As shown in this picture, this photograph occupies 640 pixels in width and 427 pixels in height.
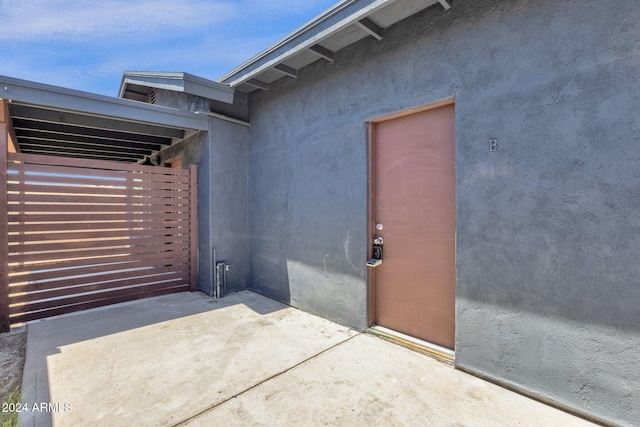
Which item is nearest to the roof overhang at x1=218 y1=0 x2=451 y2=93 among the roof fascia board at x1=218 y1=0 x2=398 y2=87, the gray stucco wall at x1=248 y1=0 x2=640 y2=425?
the roof fascia board at x1=218 y1=0 x2=398 y2=87

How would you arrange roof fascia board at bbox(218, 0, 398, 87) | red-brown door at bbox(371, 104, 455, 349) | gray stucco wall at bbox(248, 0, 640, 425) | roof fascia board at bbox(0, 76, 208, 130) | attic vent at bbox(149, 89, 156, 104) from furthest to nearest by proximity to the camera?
attic vent at bbox(149, 89, 156, 104), roof fascia board at bbox(0, 76, 208, 130), red-brown door at bbox(371, 104, 455, 349), roof fascia board at bbox(218, 0, 398, 87), gray stucco wall at bbox(248, 0, 640, 425)

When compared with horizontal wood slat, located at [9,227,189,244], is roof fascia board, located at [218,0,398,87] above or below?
above

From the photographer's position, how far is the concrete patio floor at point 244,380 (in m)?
1.95

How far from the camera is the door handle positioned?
10.6ft

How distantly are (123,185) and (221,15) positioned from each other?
2997 millimetres

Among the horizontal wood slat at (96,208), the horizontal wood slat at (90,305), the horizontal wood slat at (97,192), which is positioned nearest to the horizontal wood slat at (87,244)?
the horizontal wood slat at (96,208)

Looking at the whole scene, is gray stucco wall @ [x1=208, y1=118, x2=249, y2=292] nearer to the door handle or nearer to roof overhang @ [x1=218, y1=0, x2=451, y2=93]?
roof overhang @ [x1=218, y1=0, x2=451, y2=93]

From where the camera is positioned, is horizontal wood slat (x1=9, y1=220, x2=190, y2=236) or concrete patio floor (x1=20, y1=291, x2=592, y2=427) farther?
horizontal wood slat (x1=9, y1=220, x2=190, y2=236)

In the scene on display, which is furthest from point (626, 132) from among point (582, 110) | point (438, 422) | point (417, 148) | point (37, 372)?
point (37, 372)

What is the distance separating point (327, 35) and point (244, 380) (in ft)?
11.1

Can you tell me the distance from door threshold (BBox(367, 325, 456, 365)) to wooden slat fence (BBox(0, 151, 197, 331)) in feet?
11.2

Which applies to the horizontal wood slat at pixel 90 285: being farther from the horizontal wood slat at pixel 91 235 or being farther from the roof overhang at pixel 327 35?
the roof overhang at pixel 327 35

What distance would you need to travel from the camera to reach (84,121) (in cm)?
445

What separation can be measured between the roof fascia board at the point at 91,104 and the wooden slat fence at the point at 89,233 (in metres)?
0.73
